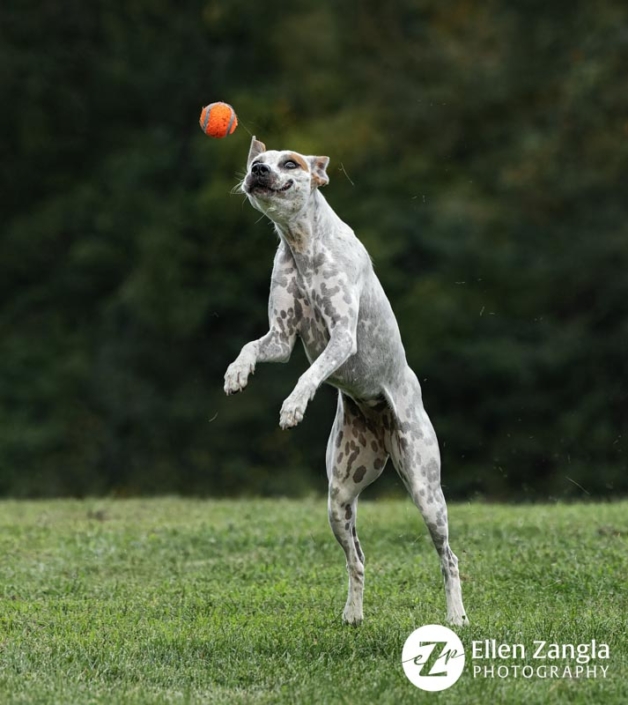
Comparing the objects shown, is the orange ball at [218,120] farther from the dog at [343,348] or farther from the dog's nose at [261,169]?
the dog's nose at [261,169]

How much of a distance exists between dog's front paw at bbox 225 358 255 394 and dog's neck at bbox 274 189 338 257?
0.69m

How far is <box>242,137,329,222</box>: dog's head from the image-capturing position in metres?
6.08

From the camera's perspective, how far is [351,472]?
262 inches

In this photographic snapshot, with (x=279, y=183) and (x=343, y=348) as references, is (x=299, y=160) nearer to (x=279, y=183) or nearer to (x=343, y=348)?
(x=279, y=183)

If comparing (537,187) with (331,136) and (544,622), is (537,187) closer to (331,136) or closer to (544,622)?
(331,136)

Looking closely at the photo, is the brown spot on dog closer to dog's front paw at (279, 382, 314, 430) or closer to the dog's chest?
the dog's chest

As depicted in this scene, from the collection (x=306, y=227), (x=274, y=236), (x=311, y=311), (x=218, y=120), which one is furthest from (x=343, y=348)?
(x=274, y=236)

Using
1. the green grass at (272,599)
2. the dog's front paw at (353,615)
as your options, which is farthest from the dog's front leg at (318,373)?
the dog's front paw at (353,615)

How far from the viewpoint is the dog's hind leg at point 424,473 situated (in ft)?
21.4

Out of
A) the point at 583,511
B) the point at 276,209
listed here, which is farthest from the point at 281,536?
the point at 276,209

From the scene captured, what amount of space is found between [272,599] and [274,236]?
12957mm

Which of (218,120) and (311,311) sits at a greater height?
(218,120)

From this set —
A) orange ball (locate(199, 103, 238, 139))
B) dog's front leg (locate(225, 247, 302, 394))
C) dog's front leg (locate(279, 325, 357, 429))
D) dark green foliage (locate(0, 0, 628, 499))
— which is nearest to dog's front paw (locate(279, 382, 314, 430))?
dog's front leg (locate(279, 325, 357, 429))

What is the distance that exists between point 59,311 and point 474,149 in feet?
24.6
